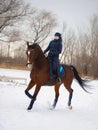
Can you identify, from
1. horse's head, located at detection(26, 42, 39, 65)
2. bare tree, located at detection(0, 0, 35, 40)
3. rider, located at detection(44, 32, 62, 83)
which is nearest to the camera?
horse's head, located at detection(26, 42, 39, 65)

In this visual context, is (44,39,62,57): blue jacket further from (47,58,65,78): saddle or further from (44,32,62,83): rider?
(47,58,65,78): saddle

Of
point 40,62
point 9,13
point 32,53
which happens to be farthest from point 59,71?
point 9,13

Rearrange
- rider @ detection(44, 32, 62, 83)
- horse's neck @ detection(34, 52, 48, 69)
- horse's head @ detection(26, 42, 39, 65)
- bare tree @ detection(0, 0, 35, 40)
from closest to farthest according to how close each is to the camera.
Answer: horse's head @ detection(26, 42, 39, 65), horse's neck @ detection(34, 52, 48, 69), rider @ detection(44, 32, 62, 83), bare tree @ detection(0, 0, 35, 40)

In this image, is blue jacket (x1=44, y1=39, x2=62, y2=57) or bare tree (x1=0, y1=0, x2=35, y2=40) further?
bare tree (x1=0, y1=0, x2=35, y2=40)

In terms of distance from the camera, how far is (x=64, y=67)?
31.5 feet

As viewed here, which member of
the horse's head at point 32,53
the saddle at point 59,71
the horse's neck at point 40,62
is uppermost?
the horse's head at point 32,53

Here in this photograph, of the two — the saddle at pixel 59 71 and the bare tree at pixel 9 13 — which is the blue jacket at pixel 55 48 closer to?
the saddle at pixel 59 71

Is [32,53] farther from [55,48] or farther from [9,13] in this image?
[9,13]

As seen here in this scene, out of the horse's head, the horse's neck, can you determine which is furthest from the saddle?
the horse's head

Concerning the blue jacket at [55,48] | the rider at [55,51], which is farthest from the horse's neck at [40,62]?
the blue jacket at [55,48]

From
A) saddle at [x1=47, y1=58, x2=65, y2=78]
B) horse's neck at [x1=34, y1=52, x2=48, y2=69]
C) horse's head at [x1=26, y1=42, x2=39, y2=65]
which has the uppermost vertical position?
horse's head at [x1=26, y1=42, x2=39, y2=65]

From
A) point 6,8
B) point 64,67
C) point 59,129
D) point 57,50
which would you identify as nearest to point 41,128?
point 59,129

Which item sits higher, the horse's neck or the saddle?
the horse's neck

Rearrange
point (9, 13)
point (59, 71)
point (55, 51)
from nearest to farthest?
point (55, 51)
point (59, 71)
point (9, 13)
